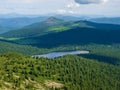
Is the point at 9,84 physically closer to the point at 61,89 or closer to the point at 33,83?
the point at 33,83

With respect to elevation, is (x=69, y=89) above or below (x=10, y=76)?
below

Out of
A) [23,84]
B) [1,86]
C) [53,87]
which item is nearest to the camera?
[1,86]

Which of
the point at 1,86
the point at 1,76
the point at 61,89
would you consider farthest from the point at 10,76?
the point at 61,89

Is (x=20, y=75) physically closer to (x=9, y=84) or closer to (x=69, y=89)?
(x=9, y=84)

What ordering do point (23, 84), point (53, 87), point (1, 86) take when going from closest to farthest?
point (1, 86)
point (23, 84)
point (53, 87)

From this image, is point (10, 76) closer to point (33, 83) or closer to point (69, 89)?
point (33, 83)

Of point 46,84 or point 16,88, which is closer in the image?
point 16,88

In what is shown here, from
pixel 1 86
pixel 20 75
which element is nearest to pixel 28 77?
pixel 20 75

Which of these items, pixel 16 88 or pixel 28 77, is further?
pixel 28 77
